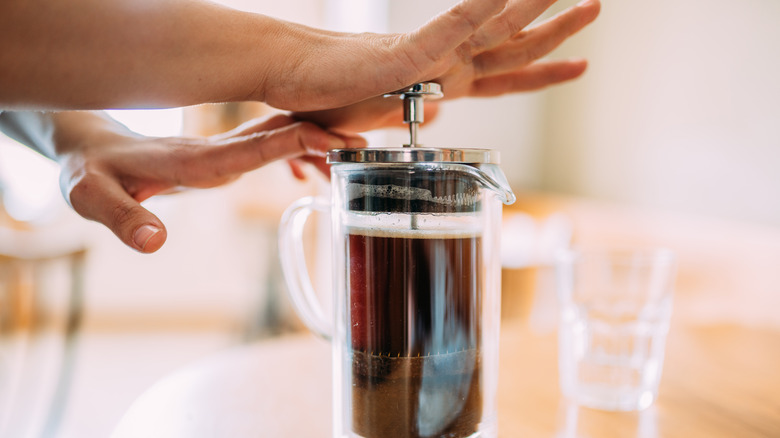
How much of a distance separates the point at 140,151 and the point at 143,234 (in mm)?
162

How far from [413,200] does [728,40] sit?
6.15ft

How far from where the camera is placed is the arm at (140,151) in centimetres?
63

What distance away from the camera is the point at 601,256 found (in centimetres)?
70

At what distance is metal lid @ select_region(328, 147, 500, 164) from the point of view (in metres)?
0.45

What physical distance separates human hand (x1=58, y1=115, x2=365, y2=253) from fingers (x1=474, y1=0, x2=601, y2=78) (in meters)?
0.17

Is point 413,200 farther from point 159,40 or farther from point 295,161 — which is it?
point 295,161

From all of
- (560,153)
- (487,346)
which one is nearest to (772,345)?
(487,346)

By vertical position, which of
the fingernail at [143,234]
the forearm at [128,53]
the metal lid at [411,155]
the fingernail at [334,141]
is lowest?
the fingernail at [143,234]

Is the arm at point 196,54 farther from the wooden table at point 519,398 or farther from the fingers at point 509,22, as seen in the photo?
the wooden table at point 519,398

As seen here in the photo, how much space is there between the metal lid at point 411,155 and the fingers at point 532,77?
0.25 metres

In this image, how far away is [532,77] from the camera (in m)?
0.72

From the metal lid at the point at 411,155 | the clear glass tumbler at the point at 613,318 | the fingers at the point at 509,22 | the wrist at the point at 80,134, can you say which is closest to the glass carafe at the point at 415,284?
the metal lid at the point at 411,155

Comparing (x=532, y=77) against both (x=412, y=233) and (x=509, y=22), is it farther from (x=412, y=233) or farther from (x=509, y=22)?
(x=412, y=233)

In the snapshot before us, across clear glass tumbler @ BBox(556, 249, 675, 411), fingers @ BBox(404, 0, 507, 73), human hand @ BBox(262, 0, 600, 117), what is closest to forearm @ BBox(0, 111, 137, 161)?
human hand @ BBox(262, 0, 600, 117)
